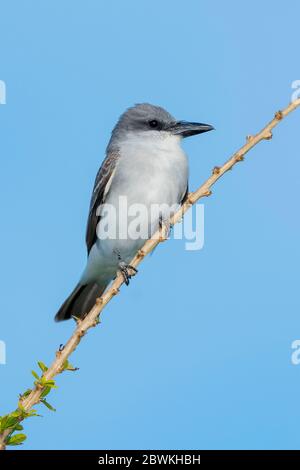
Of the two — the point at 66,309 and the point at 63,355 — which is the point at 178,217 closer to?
the point at 63,355

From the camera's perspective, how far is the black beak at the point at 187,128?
713cm

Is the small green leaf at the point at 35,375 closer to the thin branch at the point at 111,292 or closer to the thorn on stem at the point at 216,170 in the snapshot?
the thin branch at the point at 111,292

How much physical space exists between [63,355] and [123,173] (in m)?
4.64

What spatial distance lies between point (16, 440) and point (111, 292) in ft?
2.69

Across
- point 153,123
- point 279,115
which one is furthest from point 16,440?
point 153,123

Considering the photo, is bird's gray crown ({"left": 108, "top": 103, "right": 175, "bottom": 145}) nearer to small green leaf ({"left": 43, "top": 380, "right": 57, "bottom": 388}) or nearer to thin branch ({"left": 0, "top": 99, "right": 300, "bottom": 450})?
thin branch ({"left": 0, "top": 99, "right": 300, "bottom": 450})

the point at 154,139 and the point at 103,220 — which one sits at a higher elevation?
the point at 154,139

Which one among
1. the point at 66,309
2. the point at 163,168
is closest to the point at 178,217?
the point at 163,168

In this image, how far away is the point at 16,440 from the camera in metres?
2.71

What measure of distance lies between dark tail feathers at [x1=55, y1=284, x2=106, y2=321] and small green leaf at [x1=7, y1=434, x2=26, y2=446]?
4.77 m

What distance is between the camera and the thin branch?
2855mm

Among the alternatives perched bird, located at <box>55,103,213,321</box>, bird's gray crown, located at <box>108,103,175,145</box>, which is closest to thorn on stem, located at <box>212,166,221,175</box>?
perched bird, located at <box>55,103,213,321</box>
